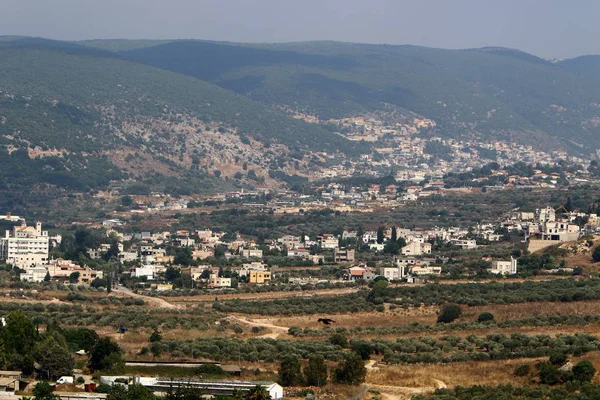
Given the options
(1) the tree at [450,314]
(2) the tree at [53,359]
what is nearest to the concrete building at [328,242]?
(1) the tree at [450,314]

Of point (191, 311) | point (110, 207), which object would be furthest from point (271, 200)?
point (191, 311)

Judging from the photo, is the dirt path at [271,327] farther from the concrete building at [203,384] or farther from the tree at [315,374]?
the concrete building at [203,384]

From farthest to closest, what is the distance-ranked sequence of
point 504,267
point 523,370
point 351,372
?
point 504,267
point 523,370
point 351,372

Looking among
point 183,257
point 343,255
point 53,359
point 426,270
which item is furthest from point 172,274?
point 53,359

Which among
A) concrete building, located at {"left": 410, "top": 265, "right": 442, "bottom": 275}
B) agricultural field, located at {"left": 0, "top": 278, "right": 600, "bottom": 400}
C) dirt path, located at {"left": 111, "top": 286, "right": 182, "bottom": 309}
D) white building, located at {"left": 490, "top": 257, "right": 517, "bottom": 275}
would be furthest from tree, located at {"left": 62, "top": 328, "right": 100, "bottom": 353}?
concrete building, located at {"left": 410, "top": 265, "right": 442, "bottom": 275}

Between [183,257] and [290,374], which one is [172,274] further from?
[290,374]

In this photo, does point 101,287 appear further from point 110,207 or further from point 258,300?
point 110,207
